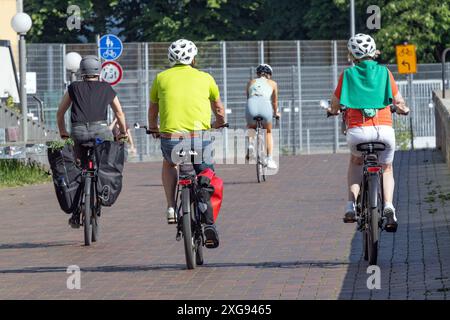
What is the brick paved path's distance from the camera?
10.3m

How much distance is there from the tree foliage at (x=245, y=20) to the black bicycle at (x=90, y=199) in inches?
1362

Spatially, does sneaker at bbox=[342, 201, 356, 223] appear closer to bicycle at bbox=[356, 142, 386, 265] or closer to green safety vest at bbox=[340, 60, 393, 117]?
bicycle at bbox=[356, 142, 386, 265]

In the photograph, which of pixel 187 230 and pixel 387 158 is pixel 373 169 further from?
pixel 187 230

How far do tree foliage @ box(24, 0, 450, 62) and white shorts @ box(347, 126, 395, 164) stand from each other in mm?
36615

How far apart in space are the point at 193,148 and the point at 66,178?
2.38 m

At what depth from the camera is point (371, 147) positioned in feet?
37.1

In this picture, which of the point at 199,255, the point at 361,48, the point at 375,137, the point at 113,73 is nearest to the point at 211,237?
the point at 199,255

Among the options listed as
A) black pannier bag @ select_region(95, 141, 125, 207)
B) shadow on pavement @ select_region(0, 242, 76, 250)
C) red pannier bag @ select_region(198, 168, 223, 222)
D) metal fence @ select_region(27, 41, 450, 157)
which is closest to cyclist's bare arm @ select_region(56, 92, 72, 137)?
black pannier bag @ select_region(95, 141, 125, 207)

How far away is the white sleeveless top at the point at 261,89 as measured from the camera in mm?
22031

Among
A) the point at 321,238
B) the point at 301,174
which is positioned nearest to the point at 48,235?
the point at 321,238

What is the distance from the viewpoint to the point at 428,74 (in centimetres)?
4056

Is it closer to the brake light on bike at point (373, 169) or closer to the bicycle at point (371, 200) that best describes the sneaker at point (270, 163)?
the bicycle at point (371, 200)
